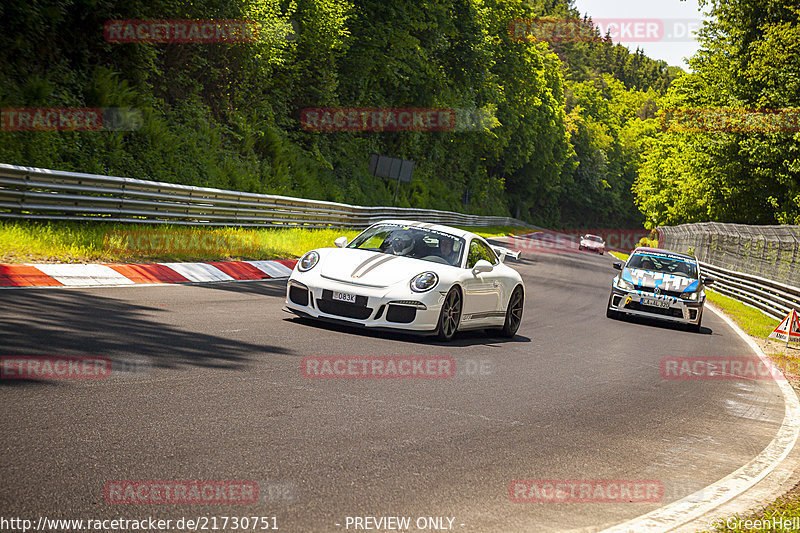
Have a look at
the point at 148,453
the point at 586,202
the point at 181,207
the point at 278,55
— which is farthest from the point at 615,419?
Result: the point at 586,202

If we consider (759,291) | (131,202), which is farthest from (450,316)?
(759,291)

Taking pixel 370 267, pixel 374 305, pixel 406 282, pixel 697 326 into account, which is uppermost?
pixel 370 267

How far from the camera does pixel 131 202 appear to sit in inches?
606

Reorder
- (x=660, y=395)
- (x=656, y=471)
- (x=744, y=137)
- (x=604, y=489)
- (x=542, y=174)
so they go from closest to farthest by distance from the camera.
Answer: (x=604, y=489) → (x=656, y=471) → (x=660, y=395) → (x=744, y=137) → (x=542, y=174)

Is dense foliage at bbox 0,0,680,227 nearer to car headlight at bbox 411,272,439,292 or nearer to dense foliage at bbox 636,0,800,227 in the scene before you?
dense foliage at bbox 636,0,800,227

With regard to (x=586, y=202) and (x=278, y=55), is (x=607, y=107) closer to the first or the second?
(x=586, y=202)

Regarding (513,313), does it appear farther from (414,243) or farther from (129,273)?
(129,273)

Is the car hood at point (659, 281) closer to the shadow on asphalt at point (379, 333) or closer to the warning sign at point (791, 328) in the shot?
the warning sign at point (791, 328)

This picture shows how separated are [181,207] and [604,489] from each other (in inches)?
539

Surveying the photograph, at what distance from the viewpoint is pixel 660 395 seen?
880cm

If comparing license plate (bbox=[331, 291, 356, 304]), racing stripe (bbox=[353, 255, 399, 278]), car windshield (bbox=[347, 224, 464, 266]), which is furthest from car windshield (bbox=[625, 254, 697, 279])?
license plate (bbox=[331, 291, 356, 304])

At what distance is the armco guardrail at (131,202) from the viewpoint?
12797mm

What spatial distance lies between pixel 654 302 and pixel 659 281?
549 mm

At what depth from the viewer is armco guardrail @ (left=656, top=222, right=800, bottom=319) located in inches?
868
